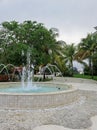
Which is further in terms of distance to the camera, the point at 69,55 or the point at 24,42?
the point at 69,55

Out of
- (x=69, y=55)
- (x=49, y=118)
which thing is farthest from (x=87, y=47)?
(x=49, y=118)

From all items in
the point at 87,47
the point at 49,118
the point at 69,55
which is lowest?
the point at 49,118

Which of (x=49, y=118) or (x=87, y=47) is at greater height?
(x=87, y=47)

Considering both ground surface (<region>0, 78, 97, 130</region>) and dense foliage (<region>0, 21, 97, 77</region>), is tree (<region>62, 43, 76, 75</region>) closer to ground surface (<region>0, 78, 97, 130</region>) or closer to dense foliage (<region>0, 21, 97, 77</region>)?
dense foliage (<region>0, 21, 97, 77</region>)

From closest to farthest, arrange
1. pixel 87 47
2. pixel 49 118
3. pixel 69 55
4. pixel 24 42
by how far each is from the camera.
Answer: pixel 49 118, pixel 24 42, pixel 87 47, pixel 69 55

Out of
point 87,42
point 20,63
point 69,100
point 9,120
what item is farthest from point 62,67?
point 9,120

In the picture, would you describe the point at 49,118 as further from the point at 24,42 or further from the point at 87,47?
the point at 87,47

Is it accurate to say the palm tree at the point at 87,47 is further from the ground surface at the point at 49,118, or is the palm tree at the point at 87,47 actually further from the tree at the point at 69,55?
the ground surface at the point at 49,118

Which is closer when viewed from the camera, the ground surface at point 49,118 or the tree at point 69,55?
the ground surface at point 49,118

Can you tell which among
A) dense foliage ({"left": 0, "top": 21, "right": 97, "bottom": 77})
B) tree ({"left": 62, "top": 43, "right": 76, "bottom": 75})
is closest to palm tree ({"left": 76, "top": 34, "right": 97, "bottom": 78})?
tree ({"left": 62, "top": 43, "right": 76, "bottom": 75})

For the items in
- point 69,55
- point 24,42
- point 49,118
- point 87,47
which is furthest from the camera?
point 69,55

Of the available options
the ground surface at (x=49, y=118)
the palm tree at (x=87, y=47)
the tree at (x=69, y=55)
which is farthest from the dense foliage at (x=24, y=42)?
the ground surface at (x=49, y=118)

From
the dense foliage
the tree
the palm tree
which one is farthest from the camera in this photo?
the tree

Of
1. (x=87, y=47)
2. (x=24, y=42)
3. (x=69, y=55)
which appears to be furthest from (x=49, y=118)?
(x=69, y=55)
